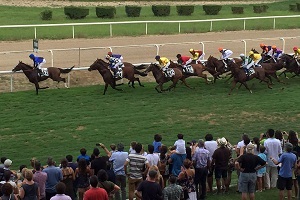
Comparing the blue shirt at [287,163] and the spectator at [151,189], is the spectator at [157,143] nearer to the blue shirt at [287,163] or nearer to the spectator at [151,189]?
the blue shirt at [287,163]

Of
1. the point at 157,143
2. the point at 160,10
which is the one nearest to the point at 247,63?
the point at 157,143

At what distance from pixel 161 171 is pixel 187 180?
1027 millimetres

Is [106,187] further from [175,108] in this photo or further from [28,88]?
[28,88]

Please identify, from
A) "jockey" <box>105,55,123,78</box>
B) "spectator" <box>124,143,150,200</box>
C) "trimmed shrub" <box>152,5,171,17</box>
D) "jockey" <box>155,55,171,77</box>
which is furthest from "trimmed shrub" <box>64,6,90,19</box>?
"spectator" <box>124,143,150,200</box>

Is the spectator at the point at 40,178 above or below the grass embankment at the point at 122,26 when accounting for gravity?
below

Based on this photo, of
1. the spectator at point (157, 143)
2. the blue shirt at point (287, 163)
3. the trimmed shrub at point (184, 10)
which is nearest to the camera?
the blue shirt at point (287, 163)

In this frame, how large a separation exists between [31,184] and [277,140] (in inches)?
174

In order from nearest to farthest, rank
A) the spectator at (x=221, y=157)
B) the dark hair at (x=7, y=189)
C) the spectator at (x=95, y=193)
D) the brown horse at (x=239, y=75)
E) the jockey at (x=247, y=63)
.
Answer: the dark hair at (x=7, y=189) < the spectator at (x=95, y=193) < the spectator at (x=221, y=157) < the brown horse at (x=239, y=75) < the jockey at (x=247, y=63)

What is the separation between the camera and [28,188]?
970 centimetres

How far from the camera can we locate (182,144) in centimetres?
1173

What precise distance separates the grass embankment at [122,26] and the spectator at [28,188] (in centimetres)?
1602

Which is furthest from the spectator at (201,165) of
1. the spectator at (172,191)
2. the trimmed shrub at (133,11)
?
the trimmed shrub at (133,11)

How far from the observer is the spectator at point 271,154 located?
39.8ft

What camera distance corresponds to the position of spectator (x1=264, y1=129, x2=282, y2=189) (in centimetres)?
1214
